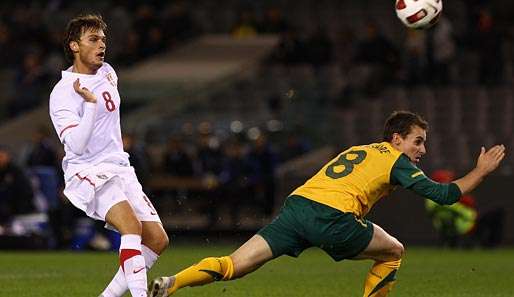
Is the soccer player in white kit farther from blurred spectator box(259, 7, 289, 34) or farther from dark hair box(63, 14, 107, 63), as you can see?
blurred spectator box(259, 7, 289, 34)

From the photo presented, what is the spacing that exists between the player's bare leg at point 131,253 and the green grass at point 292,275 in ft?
8.04

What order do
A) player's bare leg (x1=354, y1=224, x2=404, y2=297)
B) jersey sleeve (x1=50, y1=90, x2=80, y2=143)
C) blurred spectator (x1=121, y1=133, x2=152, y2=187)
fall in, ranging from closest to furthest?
1. jersey sleeve (x1=50, y1=90, x2=80, y2=143)
2. player's bare leg (x1=354, y1=224, x2=404, y2=297)
3. blurred spectator (x1=121, y1=133, x2=152, y2=187)

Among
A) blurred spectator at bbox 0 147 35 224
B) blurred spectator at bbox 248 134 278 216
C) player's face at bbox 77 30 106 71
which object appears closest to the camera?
player's face at bbox 77 30 106 71

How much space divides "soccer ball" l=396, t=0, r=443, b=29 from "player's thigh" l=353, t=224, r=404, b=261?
388 cm

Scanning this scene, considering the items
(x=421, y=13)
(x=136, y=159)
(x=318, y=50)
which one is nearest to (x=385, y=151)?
(x=421, y=13)

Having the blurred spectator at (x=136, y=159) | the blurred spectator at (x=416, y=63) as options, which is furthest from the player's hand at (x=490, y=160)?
the blurred spectator at (x=416, y=63)

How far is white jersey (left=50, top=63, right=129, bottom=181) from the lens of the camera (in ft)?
28.8

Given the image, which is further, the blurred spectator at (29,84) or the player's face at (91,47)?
the blurred spectator at (29,84)

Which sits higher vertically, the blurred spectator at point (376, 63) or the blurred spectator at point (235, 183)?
the blurred spectator at point (376, 63)

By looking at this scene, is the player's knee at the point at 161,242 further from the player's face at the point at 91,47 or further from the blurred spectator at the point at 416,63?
the blurred spectator at the point at 416,63

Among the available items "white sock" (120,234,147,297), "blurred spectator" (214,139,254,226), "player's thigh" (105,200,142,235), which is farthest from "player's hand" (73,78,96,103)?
"blurred spectator" (214,139,254,226)

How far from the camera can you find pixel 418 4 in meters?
12.4

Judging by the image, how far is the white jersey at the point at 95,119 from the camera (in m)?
8.78

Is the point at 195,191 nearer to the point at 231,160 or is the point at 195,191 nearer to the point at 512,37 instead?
the point at 231,160
